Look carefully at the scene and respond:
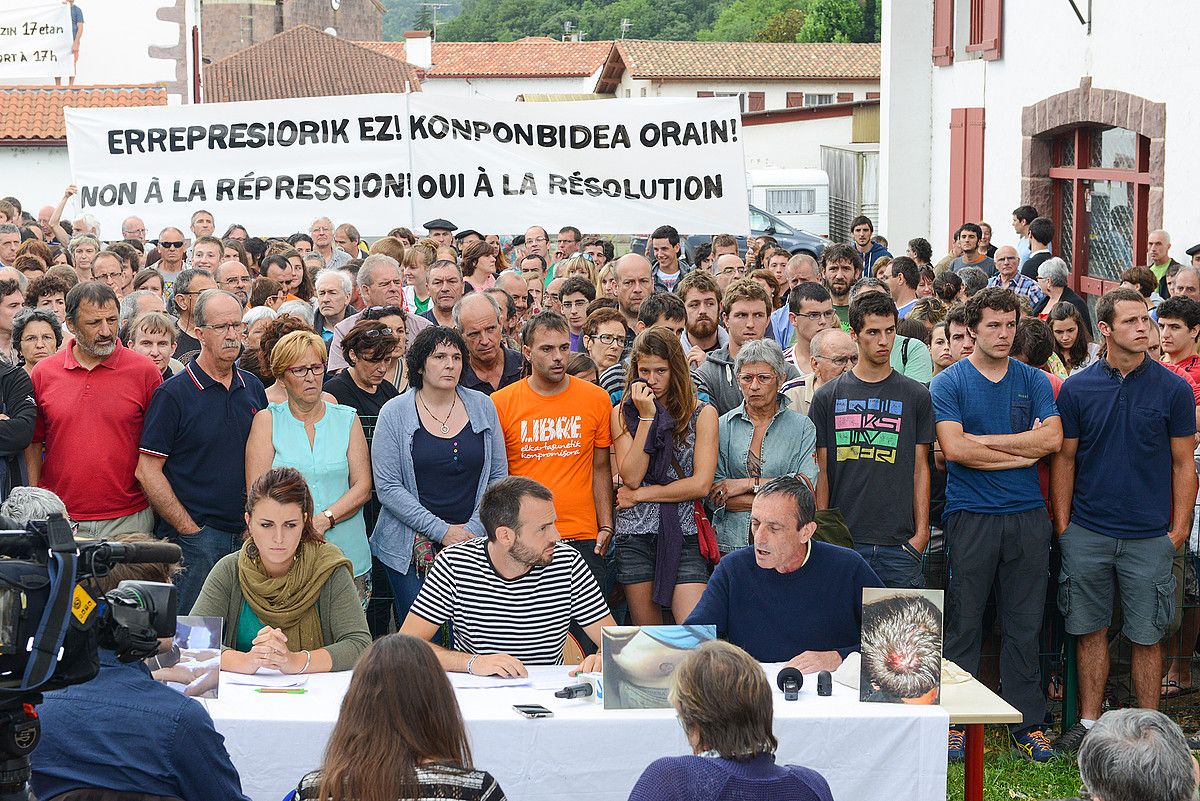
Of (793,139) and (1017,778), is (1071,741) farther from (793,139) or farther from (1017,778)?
(793,139)

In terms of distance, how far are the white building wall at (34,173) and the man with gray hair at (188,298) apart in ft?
77.7

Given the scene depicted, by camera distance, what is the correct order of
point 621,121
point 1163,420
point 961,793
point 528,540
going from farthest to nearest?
1. point 621,121
2. point 1163,420
3. point 961,793
4. point 528,540

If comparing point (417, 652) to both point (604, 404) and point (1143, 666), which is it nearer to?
point (604, 404)

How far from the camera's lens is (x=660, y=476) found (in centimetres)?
665

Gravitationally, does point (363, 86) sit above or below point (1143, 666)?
above

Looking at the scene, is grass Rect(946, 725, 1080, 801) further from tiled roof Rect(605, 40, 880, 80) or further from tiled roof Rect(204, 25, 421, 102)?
tiled roof Rect(204, 25, 421, 102)

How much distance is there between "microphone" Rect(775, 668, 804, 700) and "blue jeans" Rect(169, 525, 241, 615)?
2911 mm

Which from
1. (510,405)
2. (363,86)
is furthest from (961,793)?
(363,86)

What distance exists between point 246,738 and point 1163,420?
4.37 meters

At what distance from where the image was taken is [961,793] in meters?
6.25

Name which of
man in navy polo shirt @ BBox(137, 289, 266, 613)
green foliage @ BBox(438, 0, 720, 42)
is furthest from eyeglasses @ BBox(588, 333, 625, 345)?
A: green foliage @ BBox(438, 0, 720, 42)

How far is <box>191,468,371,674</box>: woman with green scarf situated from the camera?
213 inches

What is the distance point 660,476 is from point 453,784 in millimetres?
3371

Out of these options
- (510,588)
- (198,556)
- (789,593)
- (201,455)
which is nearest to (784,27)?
(201,455)
